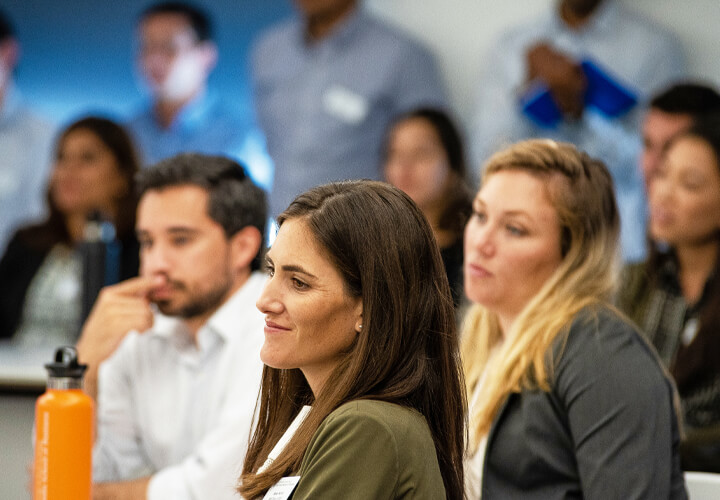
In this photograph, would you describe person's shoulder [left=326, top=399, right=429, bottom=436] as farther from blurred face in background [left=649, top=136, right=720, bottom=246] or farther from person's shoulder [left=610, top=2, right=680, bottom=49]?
person's shoulder [left=610, top=2, right=680, bottom=49]

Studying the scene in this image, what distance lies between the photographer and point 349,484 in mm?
988

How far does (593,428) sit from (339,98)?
9.02 ft

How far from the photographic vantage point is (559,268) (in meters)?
1.60

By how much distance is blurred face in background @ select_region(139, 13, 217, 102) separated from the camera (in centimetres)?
454

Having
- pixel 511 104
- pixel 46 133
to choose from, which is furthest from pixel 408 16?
pixel 46 133

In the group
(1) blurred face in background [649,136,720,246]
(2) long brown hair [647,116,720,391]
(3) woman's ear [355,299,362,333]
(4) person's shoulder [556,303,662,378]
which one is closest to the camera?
(3) woman's ear [355,299,362,333]

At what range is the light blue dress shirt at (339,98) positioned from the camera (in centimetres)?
387

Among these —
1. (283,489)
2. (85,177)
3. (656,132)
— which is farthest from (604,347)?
(85,177)

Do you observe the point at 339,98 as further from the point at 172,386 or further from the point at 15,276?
the point at 172,386

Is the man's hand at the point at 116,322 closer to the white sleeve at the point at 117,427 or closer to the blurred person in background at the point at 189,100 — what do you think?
the white sleeve at the point at 117,427

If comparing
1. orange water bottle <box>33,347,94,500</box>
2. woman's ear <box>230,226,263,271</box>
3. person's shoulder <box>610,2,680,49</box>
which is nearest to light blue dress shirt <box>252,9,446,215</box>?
person's shoulder <box>610,2,680,49</box>

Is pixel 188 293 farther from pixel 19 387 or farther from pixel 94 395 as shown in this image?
pixel 19 387

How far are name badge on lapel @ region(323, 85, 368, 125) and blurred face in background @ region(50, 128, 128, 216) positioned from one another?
0.96 m

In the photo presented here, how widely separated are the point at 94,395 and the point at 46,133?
10.9 ft
